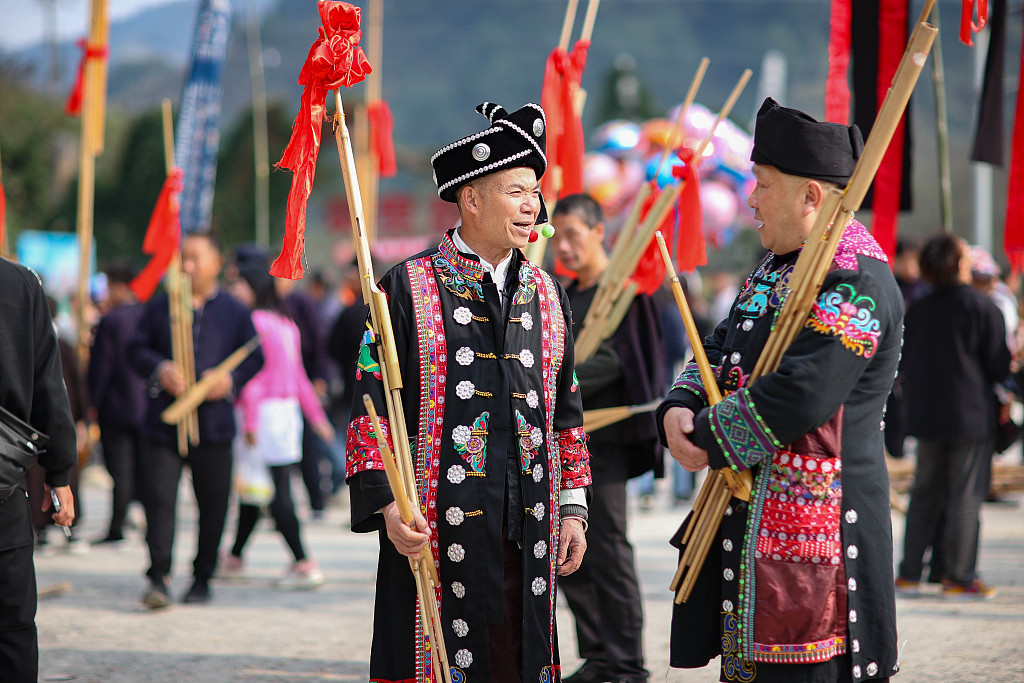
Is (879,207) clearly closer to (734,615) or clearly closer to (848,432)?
(848,432)

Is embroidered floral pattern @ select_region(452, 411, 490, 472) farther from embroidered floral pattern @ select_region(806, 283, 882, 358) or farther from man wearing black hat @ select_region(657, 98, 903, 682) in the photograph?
embroidered floral pattern @ select_region(806, 283, 882, 358)

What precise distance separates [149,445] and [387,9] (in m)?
40.8

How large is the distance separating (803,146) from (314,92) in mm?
1237

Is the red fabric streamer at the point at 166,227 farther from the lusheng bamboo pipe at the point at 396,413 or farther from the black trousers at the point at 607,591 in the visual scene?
the lusheng bamboo pipe at the point at 396,413

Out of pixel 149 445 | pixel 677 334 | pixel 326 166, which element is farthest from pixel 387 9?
pixel 149 445

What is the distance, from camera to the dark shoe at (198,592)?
5.30m

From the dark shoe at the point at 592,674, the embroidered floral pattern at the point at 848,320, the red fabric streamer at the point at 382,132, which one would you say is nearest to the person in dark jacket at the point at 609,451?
the dark shoe at the point at 592,674

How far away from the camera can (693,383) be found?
276 centimetres

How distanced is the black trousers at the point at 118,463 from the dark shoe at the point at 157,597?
1976 mm

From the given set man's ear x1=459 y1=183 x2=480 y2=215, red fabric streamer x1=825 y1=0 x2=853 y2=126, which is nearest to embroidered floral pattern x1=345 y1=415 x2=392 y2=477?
man's ear x1=459 y1=183 x2=480 y2=215

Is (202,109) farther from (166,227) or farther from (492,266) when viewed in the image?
(492,266)

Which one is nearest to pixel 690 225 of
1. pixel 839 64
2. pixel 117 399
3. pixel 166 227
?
pixel 839 64

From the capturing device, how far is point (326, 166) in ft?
89.8

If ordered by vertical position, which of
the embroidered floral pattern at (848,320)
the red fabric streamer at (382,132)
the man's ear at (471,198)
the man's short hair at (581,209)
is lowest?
the embroidered floral pattern at (848,320)
